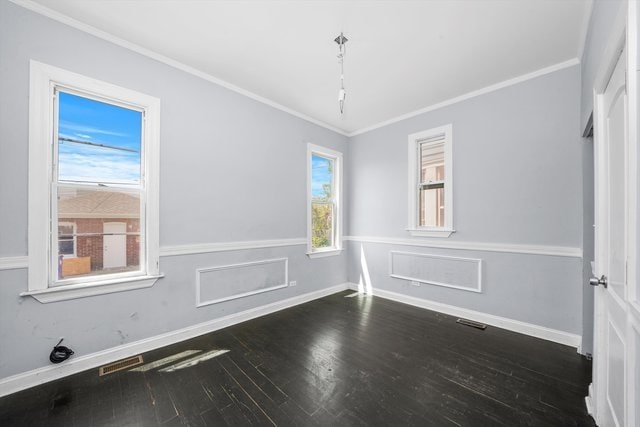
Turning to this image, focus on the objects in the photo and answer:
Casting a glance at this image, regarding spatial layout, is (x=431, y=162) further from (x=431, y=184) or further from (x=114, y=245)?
(x=114, y=245)

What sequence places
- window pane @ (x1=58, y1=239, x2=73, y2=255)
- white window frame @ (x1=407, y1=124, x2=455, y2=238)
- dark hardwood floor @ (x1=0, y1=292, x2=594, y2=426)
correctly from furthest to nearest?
1. white window frame @ (x1=407, y1=124, x2=455, y2=238)
2. window pane @ (x1=58, y1=239, x2=73, y2=255)
3. dark hardwood floor @ (x1=0, y1=292, x2=594, y2=426)

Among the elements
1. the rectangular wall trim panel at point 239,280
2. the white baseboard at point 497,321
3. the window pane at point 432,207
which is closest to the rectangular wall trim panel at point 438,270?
the white baseboard at point 497,321

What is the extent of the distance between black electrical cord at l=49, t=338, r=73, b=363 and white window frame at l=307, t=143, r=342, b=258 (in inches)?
107

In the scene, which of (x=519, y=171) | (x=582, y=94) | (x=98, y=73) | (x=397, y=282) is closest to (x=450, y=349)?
(x=397, y=282)

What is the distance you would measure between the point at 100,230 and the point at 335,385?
241cm

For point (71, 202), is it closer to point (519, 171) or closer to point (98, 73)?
point (98, 73)

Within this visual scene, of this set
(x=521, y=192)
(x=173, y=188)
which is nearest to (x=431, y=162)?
(x=521, y=192)

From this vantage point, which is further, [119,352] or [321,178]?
[321,178]

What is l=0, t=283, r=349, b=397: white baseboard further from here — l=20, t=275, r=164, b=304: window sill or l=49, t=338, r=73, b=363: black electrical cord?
l=20, t=275, r=164, b=304: window sill

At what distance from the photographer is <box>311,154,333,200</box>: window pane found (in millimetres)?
4273

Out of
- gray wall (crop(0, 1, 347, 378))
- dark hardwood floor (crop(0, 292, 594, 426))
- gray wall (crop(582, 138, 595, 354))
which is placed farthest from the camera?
gray wall (crop(582, 138, 595, 354))

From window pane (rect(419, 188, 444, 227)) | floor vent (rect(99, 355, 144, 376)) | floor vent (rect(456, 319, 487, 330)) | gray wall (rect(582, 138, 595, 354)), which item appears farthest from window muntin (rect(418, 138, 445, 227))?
floor vent (rect(99, 355, 144, 376))

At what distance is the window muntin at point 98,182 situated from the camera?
213 cm

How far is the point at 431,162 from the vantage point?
12.6ft
